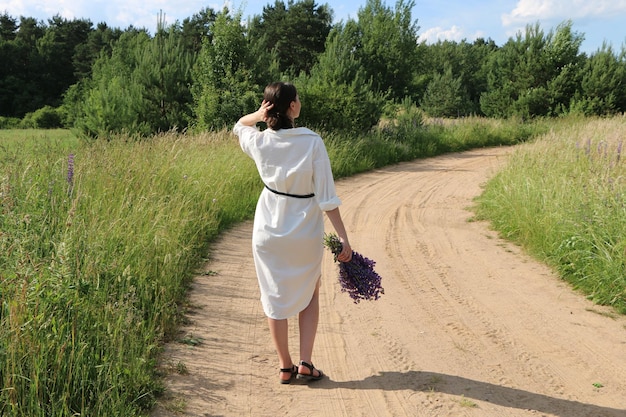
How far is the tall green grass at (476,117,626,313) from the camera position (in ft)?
19.5

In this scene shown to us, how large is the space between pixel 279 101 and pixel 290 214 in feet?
2.58

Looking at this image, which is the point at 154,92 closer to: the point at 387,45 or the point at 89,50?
the point at 387,45

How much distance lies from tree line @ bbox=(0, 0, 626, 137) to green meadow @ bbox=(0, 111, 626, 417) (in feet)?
8.12

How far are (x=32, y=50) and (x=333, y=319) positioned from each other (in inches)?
2584

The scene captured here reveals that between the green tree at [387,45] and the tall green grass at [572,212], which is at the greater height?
the green tree at [387,45]

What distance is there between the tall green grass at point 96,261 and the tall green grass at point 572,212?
4.44 metres

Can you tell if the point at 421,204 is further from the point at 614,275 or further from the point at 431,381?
the point at 431,381

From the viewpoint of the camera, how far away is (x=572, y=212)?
700cm

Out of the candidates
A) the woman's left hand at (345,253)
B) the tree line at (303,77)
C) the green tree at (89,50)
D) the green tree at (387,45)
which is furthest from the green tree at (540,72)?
the green tree at (89,50)

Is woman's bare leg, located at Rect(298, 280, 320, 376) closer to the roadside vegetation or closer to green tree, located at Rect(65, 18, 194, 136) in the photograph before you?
the roadside vegetation

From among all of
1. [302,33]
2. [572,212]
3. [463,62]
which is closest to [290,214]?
[572,212]

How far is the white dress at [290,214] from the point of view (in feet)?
12.3

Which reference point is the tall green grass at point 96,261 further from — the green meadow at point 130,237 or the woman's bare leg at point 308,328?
the woman's bare leg at point 308,328

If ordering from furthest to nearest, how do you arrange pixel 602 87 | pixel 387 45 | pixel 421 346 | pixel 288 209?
pixel 602 87, pixel 387 45, pixel 421 346, pixel 288 209
